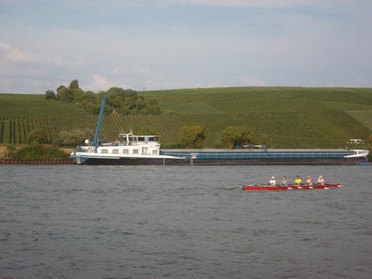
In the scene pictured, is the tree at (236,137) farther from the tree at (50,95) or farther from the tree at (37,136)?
Result: the tree at (50,95)

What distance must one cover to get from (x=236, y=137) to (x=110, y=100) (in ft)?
174

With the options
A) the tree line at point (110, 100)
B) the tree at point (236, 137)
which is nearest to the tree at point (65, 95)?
the tree line at point (110, 100)

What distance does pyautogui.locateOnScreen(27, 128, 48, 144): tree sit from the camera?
106325mm

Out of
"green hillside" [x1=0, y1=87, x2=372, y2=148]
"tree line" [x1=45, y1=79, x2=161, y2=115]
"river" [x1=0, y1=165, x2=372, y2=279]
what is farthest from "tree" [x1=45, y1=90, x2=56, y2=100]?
"river" [x1=0, y1=165, x2=372, y2=279]

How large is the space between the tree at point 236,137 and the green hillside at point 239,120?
8.62ft

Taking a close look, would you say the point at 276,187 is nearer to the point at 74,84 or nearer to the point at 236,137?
the point at 236,137

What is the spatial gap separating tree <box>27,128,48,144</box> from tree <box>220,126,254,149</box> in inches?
1078

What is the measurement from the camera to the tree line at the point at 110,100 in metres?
148

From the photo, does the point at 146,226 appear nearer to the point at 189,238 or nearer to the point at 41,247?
the point at 189,238

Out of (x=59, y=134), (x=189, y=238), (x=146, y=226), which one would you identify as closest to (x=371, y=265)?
(x=189, y=238)

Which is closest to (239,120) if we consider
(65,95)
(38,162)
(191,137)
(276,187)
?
(191,137)

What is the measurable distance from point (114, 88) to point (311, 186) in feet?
386

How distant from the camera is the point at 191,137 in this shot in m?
114

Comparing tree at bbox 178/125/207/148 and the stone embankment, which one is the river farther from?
tree at bbox 178/125/207/148
